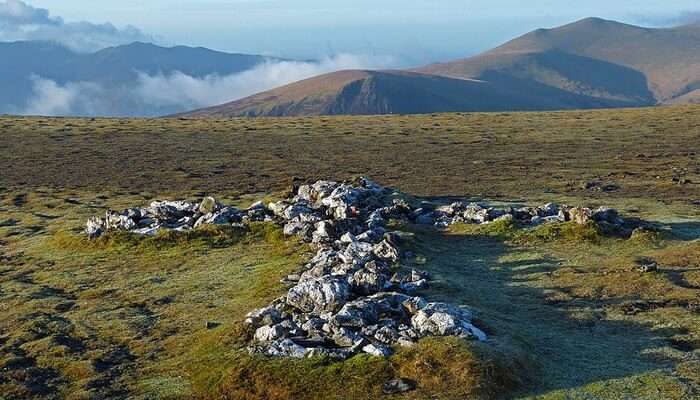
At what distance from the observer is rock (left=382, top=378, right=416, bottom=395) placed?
21.1 meters

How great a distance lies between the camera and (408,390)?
69.5ft

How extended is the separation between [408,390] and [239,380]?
4817 millimetres

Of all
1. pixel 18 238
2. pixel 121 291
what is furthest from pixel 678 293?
pixel 18 238

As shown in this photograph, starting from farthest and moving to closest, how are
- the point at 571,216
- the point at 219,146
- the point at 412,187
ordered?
the point at 219,146
the point at 412,187
the point at 571,216

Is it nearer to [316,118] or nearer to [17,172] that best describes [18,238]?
[17,172]

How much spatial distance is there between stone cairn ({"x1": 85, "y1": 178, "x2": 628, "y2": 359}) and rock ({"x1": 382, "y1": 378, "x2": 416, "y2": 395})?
1.35m

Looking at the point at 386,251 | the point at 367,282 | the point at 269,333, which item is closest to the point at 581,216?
the point at 386,251

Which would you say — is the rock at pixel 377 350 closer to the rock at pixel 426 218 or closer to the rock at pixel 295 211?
the rock at pixel 295 211

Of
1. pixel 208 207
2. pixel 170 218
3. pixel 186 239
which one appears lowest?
pixel 186 239

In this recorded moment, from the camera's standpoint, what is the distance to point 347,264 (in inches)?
1215

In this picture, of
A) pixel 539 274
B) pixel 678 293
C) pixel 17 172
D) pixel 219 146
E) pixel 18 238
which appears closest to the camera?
pixel 678 293

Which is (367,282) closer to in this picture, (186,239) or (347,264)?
(347,264)

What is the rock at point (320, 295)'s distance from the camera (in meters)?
26.2

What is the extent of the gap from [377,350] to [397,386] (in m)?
1.64
